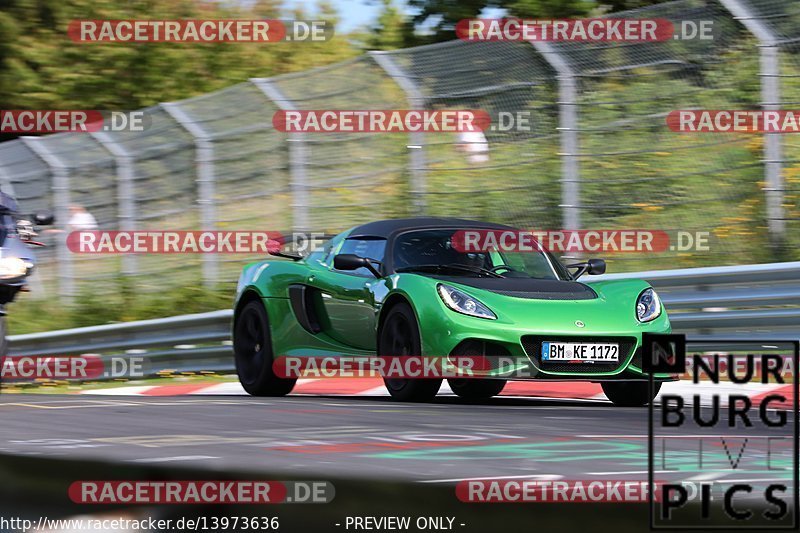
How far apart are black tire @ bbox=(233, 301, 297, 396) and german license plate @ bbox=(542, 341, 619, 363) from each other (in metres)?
2.33

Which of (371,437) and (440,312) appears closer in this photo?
(371,437)

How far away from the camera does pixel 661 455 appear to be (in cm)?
532

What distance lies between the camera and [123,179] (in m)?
17.5

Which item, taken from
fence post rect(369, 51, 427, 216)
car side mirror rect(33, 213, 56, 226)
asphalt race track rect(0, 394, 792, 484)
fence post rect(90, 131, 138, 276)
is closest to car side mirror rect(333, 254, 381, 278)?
asphalt race track rect(0, 394, 792, 484)

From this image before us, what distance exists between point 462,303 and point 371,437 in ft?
7.99

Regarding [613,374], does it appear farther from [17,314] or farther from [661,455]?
[17,314]

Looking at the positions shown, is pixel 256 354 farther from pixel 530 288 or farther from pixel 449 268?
pixel 530 288

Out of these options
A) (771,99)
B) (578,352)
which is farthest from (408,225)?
(771,99)

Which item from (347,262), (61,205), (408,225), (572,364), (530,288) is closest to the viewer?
(572,364)

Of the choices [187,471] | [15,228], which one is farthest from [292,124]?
[187,471]

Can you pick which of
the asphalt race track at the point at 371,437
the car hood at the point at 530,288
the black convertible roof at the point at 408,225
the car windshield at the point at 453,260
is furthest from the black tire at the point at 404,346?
the black convertible roof at the point at 408,225

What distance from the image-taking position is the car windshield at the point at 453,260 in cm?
966

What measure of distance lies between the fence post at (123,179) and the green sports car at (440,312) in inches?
266

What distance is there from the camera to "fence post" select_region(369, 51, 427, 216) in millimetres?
13859
